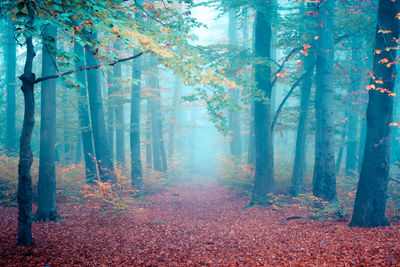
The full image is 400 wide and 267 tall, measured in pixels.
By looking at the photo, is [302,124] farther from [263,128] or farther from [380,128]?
[380,128]

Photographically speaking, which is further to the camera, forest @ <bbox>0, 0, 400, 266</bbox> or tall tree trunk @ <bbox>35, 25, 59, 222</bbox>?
tall tree trunk @ <bbox>35, 25, 59, 222</bbox>


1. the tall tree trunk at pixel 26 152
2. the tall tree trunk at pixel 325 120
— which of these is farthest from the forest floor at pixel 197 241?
the tall tree trunk at pixel 325 120

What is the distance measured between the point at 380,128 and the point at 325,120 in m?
2.95

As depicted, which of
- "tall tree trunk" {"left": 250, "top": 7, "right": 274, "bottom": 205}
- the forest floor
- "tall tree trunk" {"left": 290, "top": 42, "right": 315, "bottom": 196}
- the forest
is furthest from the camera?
"tall tree trunk" {"left": 290, "top": 42, "right": 315, "bottom": 196}

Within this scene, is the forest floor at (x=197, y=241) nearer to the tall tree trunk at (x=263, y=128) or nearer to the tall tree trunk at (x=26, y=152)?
the tall tree trunk at (x=26, y=152)

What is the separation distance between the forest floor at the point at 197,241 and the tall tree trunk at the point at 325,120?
153cm

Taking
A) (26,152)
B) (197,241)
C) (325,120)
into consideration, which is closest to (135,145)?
(197,241)

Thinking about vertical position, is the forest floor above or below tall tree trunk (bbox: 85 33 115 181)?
below

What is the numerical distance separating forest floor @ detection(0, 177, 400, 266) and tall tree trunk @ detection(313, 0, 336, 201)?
1.53 metres

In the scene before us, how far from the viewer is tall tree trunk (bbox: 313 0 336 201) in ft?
29.0

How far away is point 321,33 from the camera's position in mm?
9312

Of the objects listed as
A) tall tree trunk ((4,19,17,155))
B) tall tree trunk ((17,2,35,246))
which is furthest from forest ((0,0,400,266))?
tall tree trunk ((4,19,17,155))

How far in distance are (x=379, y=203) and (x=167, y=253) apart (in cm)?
515

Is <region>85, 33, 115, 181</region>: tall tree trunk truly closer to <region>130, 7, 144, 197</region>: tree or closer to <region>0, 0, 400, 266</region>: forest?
<region>0, 0, 400, 266</region>: forest
